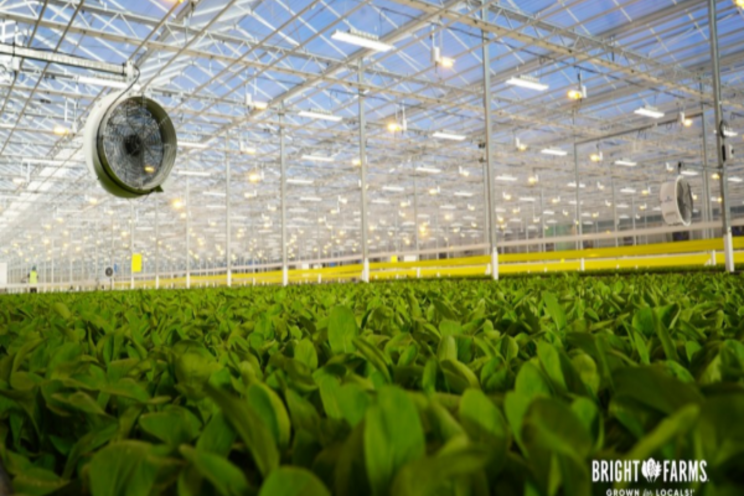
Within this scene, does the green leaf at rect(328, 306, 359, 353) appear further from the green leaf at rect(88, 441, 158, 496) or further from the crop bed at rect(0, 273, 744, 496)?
the green leaf at rect(88, 441, 158, 496)

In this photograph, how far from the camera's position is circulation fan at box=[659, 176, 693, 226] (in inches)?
355

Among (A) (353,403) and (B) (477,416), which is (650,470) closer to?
(B) (477,416)

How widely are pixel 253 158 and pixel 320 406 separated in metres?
24.3

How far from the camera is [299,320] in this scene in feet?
4.39

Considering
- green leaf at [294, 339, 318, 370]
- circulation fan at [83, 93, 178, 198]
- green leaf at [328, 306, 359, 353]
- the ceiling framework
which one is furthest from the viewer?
the ceiling framework

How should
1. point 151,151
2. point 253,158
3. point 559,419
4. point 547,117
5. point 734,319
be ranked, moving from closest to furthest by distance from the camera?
point 559,419 < point 734,319 < point 151,151 < point 547,117 < point 253,158

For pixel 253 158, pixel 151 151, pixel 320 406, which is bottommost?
pixel 320 406

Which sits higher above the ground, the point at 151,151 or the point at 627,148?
the point at 627,148

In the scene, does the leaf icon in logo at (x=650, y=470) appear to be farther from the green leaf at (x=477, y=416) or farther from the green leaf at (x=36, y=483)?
the green leaf at (x=36, y=483)

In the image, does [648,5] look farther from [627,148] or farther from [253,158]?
[253,158]

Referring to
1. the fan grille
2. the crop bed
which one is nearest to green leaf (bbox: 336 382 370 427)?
the crop bed

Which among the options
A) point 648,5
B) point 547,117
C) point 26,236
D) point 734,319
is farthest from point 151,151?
point 26,236

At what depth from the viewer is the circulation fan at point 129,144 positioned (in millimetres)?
3771

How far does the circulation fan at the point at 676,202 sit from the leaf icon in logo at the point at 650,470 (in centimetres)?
979
